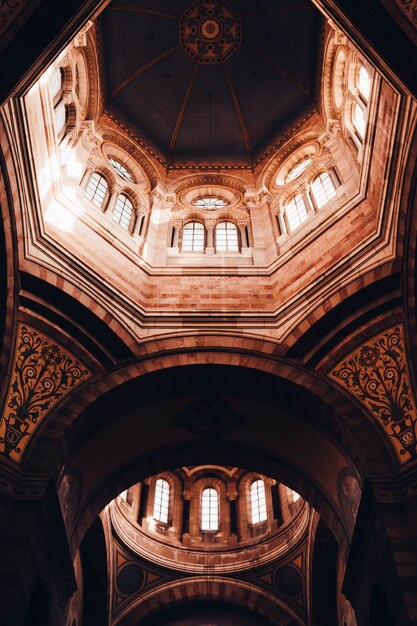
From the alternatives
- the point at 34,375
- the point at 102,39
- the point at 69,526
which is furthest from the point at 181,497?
the point at 102,39

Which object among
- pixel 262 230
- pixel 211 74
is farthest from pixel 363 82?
pixel 211 74

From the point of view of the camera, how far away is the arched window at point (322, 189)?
16.8 meters

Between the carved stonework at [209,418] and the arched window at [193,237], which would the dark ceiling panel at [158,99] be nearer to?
the arched window at [193,237]

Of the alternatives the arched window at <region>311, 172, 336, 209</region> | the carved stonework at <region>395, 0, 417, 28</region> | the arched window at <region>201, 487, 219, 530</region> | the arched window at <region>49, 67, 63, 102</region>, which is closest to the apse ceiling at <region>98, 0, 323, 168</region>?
the arched window at <region>311, 172, 336, 209</region>

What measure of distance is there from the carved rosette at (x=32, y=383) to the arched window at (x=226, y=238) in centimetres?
647

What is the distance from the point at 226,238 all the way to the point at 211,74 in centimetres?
686

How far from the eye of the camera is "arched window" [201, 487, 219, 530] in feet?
73.7

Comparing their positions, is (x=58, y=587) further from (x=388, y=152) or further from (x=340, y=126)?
(x=340, y=126)

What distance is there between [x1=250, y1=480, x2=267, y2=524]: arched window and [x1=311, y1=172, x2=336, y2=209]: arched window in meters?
11.4

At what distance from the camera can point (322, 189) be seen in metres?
17.3

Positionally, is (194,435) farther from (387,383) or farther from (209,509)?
(209,509)

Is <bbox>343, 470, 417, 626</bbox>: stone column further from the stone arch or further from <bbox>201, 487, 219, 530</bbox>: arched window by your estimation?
<bbox>201, 487, 219, 530</bbox>: arched window

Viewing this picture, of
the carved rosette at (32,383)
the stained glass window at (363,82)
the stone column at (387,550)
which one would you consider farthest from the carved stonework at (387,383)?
the stained glass window at (363,82)

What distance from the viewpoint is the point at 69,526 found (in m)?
12.6
